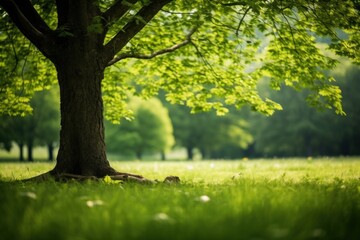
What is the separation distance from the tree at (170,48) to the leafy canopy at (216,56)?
0.03 meters

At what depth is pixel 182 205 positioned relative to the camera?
4016 millimetres

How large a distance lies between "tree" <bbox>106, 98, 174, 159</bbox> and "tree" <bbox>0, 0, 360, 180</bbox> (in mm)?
34324

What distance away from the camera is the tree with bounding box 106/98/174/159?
4625cm

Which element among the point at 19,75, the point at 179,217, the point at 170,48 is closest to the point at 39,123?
the point at 19,75

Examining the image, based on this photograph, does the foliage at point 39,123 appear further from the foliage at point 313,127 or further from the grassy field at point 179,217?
the grassy field at point 179,217

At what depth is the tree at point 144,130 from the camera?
46.2 m

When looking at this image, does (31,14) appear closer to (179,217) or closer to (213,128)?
(179,217)

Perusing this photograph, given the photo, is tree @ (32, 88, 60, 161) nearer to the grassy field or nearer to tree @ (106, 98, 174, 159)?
tree @ (106, 98, 174, 159)

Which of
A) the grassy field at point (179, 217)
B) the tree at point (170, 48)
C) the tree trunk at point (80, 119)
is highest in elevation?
the tree at point (170, 48)

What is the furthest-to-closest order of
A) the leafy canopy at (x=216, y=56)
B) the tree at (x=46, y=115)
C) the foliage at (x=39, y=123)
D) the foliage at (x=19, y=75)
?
the tree at (x=46, y=115) → the foliage at (x=39, y=123) → the foliage at (x=19, y=75) → the leafy canopy at (x=216, y=56)

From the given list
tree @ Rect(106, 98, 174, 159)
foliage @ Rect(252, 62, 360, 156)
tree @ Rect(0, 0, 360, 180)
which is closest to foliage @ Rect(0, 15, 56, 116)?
tree @ Rect(0, 0, 360, 180)

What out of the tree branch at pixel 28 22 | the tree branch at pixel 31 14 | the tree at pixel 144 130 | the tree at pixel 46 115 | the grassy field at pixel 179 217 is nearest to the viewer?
the grassy field at pixel 179 217

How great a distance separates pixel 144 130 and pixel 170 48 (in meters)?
37.2

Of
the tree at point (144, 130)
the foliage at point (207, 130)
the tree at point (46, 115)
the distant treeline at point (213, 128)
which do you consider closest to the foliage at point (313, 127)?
the distant treeline at point (213, 128)
